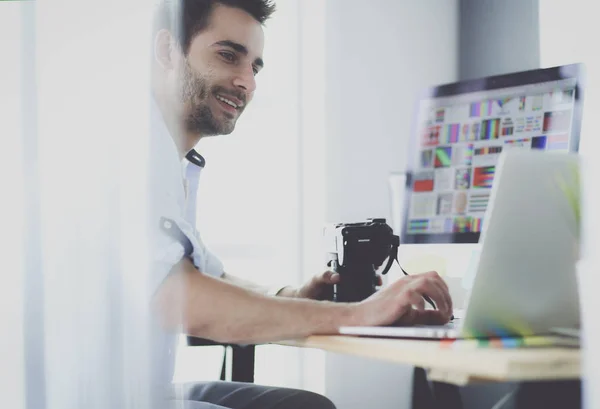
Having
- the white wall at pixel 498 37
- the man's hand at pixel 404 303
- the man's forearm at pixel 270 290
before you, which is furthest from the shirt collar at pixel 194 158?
the white wall at pixel 498 37

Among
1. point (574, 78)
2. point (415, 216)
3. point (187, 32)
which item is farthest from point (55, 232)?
point (574, 78)

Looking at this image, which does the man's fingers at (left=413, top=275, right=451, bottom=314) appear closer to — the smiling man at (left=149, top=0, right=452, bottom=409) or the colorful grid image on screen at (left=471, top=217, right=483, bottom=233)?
the smiling man at (left=149, top=0, right=452, bottom=409)

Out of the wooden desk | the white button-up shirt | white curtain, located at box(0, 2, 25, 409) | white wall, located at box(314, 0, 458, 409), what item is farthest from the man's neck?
white wall, located at box(314, 0, 458, 409)

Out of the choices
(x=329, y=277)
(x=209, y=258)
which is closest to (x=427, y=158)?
(x=329, y=277)

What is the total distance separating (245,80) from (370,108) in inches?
43.6

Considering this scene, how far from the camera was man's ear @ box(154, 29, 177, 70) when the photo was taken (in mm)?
1639

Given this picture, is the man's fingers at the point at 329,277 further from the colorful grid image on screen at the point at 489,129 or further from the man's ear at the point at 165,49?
the man's ear at the point at 165,49

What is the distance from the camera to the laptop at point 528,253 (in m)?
0.87

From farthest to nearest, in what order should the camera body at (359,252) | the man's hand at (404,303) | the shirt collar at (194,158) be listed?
the shirt collar at (194,158) < the camera body at (359,252) < the man's hand at (404,303)

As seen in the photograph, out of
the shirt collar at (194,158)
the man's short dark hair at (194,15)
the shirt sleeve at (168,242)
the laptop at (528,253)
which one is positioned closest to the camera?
the laptop at (528,253)

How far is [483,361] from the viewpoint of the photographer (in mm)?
759

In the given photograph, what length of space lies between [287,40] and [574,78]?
1.57 m

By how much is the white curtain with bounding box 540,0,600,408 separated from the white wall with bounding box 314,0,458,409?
69 centimetres

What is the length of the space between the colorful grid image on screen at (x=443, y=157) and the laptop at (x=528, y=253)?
0.69m
